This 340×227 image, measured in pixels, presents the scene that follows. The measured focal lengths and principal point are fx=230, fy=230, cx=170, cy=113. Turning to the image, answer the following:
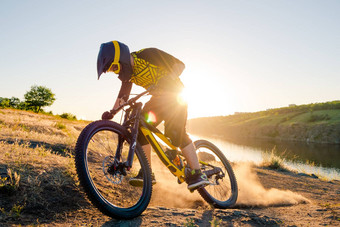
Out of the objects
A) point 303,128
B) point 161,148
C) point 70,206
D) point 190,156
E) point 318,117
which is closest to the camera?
point 70,206

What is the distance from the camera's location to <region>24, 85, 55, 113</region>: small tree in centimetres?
4069

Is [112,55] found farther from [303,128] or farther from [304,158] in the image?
[303,128]

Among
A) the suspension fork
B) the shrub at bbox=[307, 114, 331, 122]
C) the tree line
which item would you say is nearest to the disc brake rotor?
the suspension fork

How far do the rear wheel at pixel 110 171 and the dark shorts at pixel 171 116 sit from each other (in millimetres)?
515

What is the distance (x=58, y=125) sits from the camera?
970cm

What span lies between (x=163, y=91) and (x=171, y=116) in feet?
1.28

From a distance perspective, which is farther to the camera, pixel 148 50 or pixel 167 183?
pixel 167 183

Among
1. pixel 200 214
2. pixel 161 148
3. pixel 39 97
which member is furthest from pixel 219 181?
pixel 39 97

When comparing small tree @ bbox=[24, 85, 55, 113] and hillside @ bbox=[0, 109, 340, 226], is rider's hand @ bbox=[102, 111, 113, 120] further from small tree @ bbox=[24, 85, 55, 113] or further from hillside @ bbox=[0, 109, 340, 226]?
small tree @ bbox=[24, 85, 55, 113]

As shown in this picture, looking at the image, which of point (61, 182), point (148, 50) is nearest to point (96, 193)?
point (61, 182)

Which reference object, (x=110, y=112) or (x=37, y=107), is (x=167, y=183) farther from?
(x=37, y=107)

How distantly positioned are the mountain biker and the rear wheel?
41 centimetres

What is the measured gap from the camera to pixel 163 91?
3.34 meters

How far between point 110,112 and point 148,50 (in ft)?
3.42
